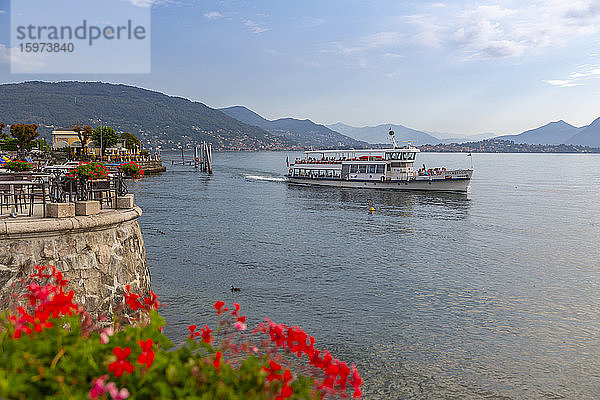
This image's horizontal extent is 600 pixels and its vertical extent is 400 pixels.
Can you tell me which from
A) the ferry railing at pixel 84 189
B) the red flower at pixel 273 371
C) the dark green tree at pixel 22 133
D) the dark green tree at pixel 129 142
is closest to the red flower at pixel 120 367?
the red flower at pixel 273 371

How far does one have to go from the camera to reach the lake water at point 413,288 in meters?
13.2

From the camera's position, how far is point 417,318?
1689cm

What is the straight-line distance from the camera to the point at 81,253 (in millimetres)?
10281

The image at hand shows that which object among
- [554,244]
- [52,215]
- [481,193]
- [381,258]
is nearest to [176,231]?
[381,258]

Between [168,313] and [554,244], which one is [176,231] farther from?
[554,244]

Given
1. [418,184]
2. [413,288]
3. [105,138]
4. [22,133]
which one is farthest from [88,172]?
[105,138]

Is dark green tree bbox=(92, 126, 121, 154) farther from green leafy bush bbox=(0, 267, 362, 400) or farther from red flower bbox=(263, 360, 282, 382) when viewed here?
red flower bbox=(263, 360, 282, 382)

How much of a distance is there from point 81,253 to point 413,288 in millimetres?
14103

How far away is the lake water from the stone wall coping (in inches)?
188

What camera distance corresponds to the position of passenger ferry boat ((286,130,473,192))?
62781 millimetres

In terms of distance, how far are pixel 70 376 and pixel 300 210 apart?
139 ft

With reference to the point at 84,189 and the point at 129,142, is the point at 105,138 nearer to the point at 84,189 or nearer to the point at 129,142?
the point at 129,142

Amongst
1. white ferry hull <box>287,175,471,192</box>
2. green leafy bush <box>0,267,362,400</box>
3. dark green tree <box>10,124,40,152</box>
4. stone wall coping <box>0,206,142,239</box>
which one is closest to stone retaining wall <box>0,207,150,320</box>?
stone wall coping <box>0,206,142,239</box>

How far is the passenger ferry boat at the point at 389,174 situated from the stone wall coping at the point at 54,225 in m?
56.1
